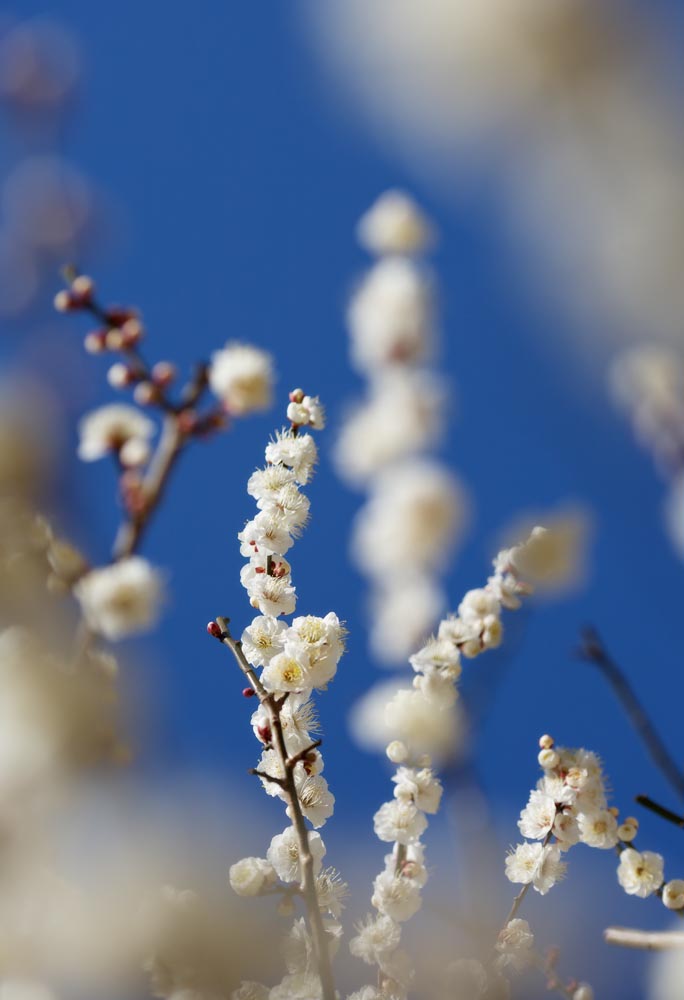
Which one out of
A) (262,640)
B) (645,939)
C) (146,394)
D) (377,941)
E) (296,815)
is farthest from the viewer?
(146,394)

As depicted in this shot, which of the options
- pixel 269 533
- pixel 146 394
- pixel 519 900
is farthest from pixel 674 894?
pixel 146 394

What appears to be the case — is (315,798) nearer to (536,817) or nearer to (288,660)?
(288,660)

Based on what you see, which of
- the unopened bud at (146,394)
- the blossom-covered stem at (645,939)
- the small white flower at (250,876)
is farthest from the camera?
the unopened bud at (146,394)

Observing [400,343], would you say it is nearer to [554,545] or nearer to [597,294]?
[554,545]

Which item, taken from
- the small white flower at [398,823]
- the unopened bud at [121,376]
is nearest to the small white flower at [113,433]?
the unopened bud at [121,376]

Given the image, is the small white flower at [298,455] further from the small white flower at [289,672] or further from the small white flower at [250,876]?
the small white flower at [250,876]

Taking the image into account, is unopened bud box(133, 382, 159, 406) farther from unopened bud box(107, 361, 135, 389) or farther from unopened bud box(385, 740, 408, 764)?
unopened bud box(385, 740, 408, 764)

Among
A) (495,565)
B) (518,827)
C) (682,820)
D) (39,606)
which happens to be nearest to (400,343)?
(495,565)
